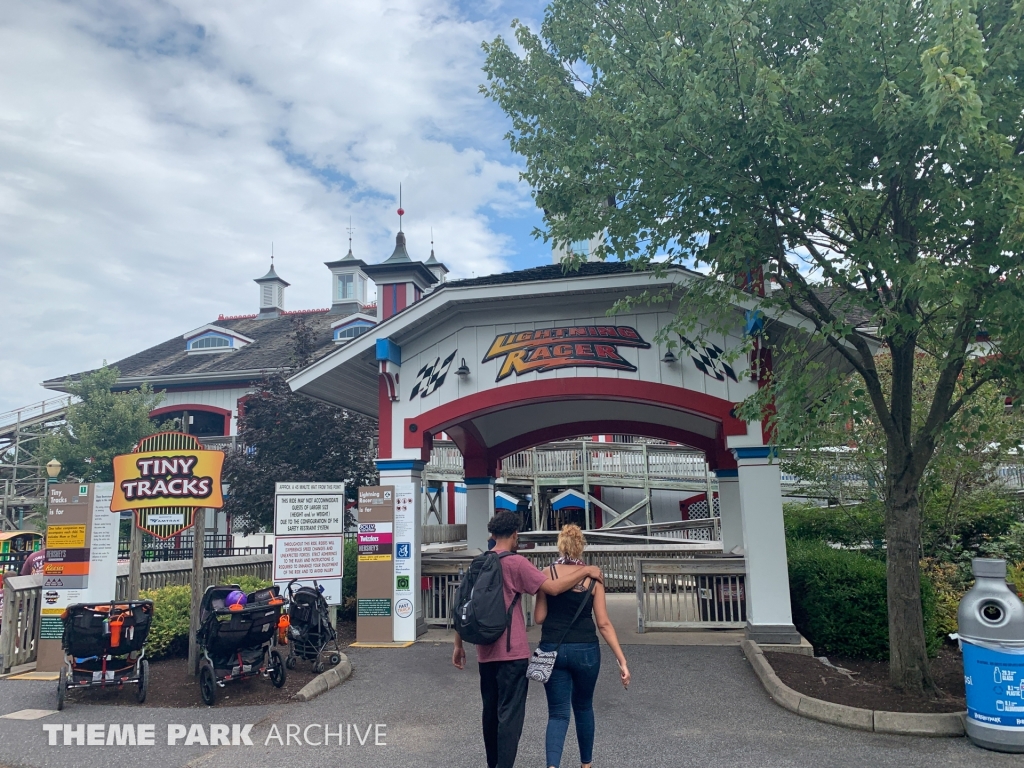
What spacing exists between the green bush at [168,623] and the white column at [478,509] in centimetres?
625

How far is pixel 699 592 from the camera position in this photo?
1102cm

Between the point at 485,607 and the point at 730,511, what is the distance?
1066 cm

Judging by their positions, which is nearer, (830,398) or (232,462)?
(830,398)

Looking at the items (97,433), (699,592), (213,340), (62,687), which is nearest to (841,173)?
(699,592)

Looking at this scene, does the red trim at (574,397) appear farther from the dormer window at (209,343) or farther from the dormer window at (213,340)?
the dormer window at (209,343)

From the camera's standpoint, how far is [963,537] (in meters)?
12.2

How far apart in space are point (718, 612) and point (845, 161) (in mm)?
6953

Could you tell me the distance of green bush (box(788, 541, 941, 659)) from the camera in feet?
29.6

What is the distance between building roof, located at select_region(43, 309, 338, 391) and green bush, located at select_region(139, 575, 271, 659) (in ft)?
49.4

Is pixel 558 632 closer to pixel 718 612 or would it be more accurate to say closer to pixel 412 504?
pixel 412 504

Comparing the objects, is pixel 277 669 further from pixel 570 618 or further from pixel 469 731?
pixel 570 618

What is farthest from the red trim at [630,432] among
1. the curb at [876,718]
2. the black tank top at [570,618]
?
the black tank top at [570,618]

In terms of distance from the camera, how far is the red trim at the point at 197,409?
27.6 m

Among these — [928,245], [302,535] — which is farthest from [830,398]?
[302,535]
